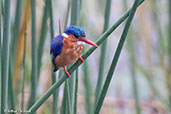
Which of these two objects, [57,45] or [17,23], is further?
[17,23]

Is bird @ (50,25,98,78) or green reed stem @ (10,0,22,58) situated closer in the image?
bird @ (50,25,98,78)

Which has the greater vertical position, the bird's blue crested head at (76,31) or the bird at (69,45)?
the bird's blue crested head at (76,31)

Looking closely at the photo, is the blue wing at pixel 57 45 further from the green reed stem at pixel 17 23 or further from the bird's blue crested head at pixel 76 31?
the green reed stem at pixel 17 23

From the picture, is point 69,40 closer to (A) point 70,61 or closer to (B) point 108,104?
(A) point 70,61

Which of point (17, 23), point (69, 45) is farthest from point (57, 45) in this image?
point (17, 23)

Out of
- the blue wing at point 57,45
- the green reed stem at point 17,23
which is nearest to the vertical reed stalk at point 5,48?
the blue wing at point 57,45

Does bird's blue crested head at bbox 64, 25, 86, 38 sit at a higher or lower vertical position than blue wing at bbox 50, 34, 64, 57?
higher

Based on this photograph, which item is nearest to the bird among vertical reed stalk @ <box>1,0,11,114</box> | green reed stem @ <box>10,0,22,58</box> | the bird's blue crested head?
the bird's blue crested head

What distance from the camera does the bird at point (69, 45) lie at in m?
0.70

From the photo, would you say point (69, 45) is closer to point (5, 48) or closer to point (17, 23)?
point (5, 48)

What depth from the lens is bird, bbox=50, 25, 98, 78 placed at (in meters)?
0.70

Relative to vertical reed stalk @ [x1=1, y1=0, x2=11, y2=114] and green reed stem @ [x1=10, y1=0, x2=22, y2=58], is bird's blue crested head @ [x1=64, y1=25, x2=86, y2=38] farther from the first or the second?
green reed stem @ [x1=10, y1=0, x2=22, y2=58]

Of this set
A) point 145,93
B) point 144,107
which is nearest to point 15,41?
point 144,107

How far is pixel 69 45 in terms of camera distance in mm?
720
